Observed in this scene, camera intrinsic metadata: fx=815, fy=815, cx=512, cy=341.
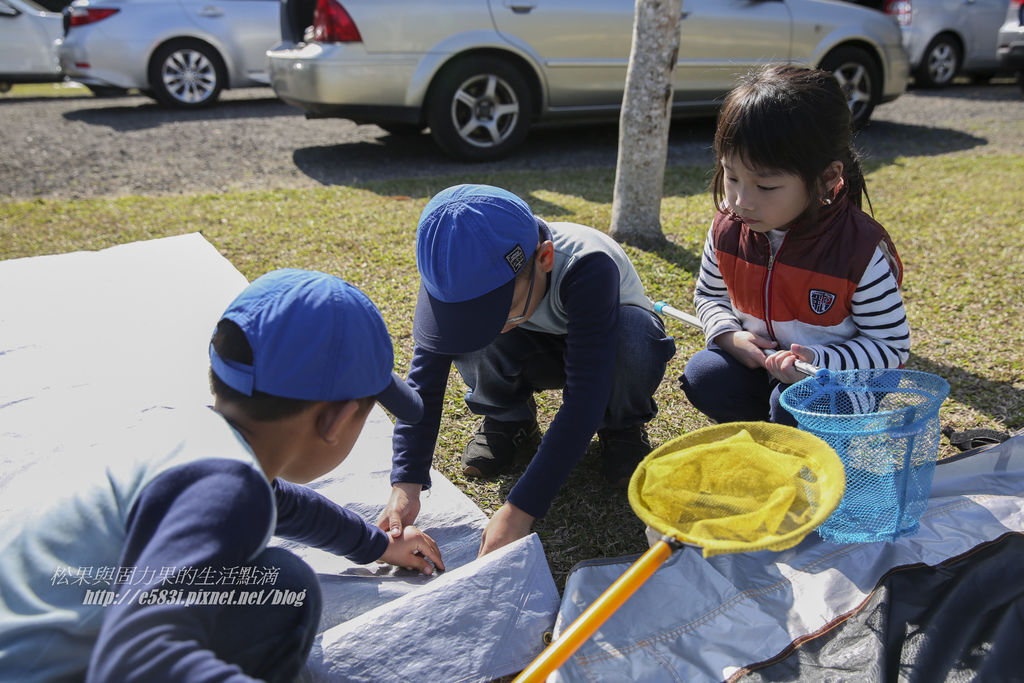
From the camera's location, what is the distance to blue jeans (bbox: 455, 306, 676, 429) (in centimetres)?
226

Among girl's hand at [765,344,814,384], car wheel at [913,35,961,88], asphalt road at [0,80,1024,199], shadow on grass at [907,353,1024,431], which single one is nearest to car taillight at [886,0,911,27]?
car wheel at [913,35,961,88]

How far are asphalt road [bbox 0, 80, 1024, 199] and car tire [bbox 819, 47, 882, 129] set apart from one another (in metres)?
0.31

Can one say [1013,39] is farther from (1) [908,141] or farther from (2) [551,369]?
Answer: (2) [551,369]

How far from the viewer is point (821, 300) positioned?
7.34 ft

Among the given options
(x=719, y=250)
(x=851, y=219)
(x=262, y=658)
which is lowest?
(x=262, y=658)

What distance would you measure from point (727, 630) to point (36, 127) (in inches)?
326

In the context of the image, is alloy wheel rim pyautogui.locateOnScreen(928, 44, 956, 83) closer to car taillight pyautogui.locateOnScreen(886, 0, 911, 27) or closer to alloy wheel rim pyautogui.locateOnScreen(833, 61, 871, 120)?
car taillight pyautogui.locateOnScreen(886, 0, 911, 27)

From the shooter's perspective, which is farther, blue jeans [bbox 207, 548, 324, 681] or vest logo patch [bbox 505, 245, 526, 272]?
vest logo patch [bbox 505, 245, 526, 272]

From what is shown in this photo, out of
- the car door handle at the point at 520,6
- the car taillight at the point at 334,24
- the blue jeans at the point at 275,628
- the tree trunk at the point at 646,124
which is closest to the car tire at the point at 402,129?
the car taillight at the point at 334,24

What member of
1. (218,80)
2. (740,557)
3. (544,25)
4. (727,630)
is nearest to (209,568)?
(727,630)

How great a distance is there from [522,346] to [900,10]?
31.7 ft

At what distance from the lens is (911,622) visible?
177 centimetres

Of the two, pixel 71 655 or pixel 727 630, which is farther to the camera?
pixel 727 630

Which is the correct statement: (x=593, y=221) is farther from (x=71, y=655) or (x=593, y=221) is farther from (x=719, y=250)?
(x=71, y=655)
